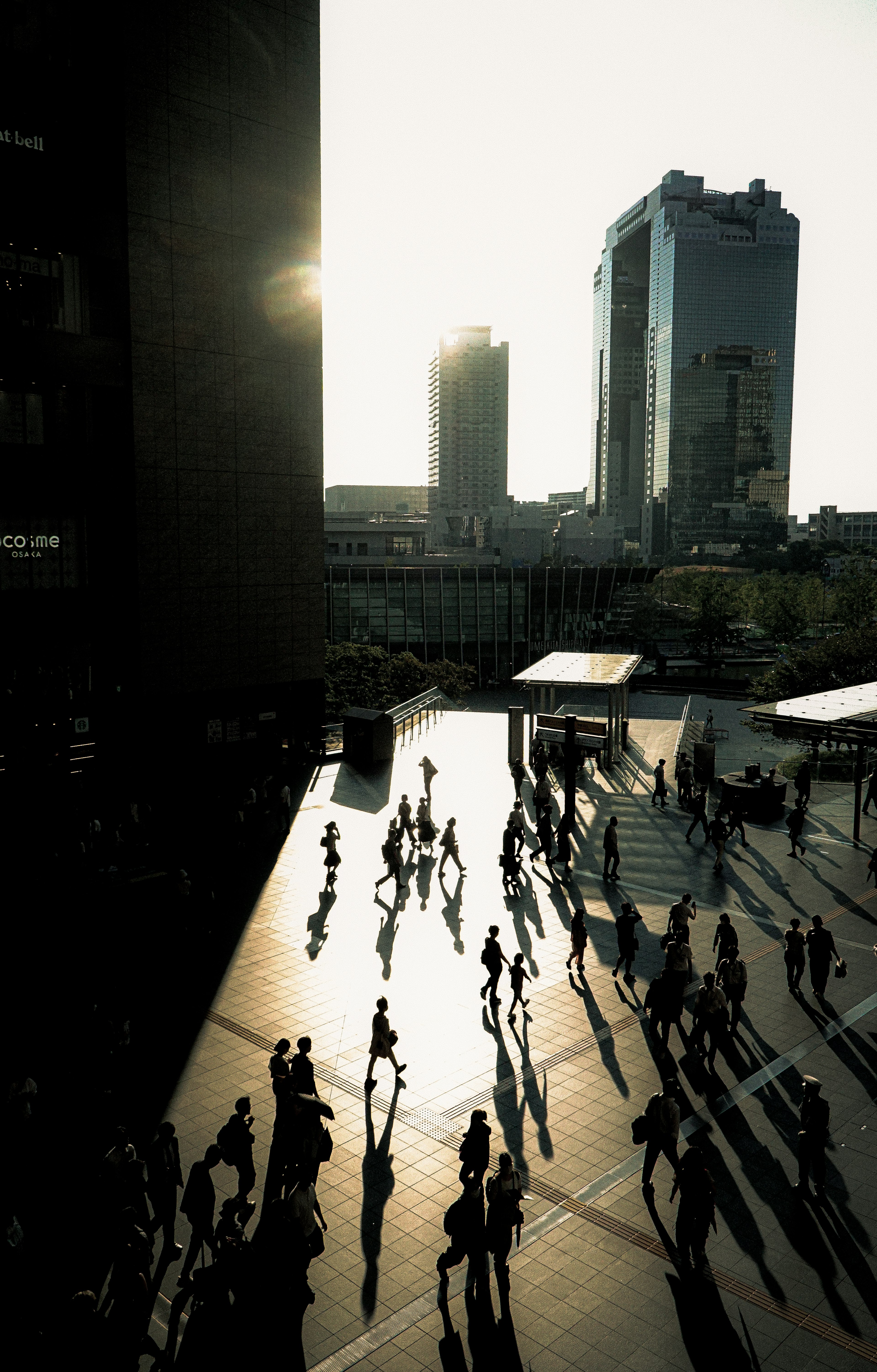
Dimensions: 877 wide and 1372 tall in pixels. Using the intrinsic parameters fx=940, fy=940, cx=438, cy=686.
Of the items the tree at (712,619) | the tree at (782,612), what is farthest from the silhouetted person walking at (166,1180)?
the tree at (712,619)

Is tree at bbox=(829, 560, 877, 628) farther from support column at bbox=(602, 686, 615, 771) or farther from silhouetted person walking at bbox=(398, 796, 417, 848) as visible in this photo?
silhouetted person walking at bbox=(398, 796, 417, 848)

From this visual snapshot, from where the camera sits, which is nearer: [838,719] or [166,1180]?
[166,1180]

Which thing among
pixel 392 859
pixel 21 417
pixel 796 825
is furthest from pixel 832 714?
pixel 21 417

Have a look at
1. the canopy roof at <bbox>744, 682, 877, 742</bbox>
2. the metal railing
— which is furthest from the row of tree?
the canopy roof at <bbox>744, 682, 877, 742</bbox>

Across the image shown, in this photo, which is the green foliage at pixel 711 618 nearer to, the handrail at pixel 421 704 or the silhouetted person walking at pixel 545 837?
the handrail at pixel 421 704

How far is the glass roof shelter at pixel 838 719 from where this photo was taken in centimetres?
2341

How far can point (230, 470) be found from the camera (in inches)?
1196

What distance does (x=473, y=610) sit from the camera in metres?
90.6

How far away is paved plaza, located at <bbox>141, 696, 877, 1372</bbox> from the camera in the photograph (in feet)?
27.1

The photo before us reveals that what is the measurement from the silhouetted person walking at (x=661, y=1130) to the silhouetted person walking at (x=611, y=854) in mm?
9673

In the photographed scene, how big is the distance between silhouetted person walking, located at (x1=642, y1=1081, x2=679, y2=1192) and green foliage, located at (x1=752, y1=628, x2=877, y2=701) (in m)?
32.9

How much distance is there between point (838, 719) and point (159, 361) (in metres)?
21.7

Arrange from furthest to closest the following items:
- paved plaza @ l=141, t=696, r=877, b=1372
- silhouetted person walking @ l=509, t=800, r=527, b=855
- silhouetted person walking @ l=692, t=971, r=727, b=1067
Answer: silhouetted person walking @ l=509, t=800, r=527, b=855 → silhouetted person walking @ l=692, t=971, r=727, b=1067 → paved plaza @ l=141, t=696, r=877, b=1372

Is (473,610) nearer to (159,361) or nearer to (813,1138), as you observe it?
(159,361)
